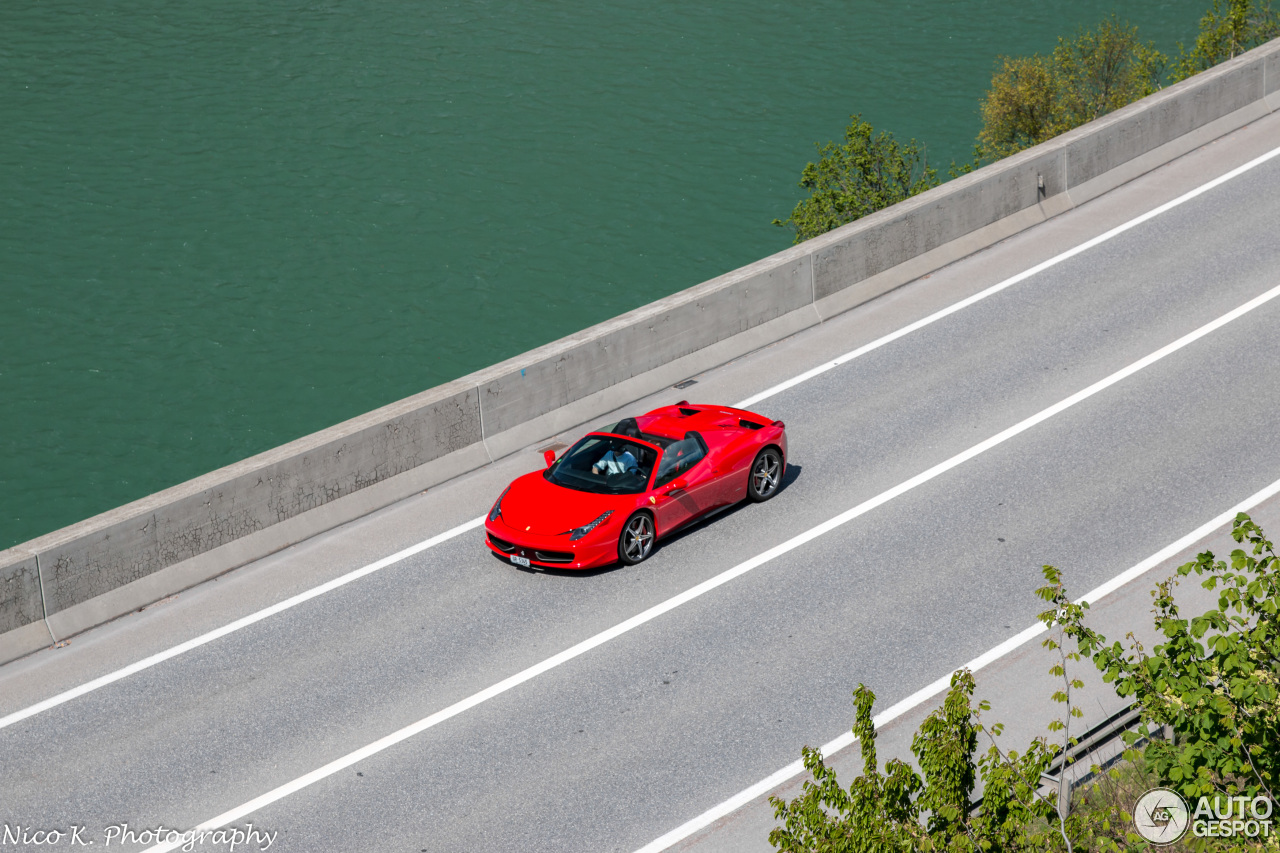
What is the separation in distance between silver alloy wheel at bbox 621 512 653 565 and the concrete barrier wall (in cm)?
275

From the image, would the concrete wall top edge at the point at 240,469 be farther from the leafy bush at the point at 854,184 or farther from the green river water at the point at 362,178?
the green river water at the point at 362,178

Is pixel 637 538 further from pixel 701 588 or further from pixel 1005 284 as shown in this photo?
pixel 1005 284

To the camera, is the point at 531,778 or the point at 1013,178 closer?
the point at 531,778

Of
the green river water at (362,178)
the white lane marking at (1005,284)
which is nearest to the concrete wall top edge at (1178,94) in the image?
the white lane marking at (1005,284)

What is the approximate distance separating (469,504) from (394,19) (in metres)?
31.2

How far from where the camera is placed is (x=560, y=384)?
1689 cm

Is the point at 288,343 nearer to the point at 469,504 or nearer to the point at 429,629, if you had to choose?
the point at 469,504

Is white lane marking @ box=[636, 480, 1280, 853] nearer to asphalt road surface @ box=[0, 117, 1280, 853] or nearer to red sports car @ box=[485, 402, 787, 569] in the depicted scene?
asphalt road surface @ box=[0, 117, 1280, 853]

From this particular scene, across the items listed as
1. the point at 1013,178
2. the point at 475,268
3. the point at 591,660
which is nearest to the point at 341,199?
the point at 475,268

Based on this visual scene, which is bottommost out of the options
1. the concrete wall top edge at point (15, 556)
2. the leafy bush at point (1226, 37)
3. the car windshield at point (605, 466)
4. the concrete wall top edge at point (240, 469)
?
the car windshield at point (605, 466)

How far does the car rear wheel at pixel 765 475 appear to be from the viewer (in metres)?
15.1

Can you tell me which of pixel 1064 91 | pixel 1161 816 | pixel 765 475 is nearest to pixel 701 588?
pixel 765 475

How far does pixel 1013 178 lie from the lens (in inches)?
826

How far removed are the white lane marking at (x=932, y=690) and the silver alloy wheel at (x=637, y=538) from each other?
336 cm
